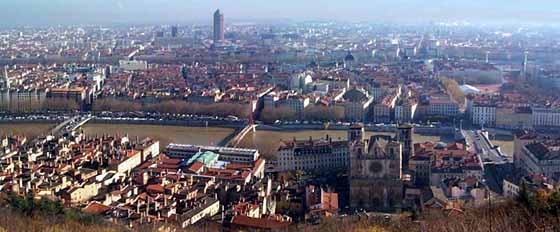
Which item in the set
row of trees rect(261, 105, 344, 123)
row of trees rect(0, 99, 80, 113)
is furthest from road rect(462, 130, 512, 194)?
row of trees rect(0, 99, 80, 113)

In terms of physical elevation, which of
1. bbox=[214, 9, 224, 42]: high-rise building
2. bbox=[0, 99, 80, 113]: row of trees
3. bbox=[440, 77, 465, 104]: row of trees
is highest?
bbox=[214, 9, 224, 42]: high-rise building

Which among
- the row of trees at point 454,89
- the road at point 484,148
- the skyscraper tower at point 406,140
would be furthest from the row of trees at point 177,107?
the skyscraper tower at point 406,140

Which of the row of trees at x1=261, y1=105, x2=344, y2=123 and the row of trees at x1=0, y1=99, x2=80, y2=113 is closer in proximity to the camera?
the row of trees at x1=261, y1=105, x2=344, y2=123

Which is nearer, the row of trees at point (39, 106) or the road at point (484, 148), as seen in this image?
the road at point (484, 148)

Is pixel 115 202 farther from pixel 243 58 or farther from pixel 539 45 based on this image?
pixel 539 45

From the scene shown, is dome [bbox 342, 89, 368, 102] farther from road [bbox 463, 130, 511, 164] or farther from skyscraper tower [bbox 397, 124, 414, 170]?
skyscraper tower [bbox 397, 124, 414, 170]

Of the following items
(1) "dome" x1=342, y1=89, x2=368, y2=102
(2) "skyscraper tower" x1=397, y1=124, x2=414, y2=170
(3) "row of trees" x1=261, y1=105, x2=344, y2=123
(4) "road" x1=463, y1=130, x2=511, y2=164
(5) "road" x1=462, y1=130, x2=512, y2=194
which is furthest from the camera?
(1) "dome" x1=342, y1=89, x2=368, y2=102

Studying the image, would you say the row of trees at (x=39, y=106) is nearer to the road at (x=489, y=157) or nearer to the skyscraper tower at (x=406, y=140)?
the road at (x=489, y=157)

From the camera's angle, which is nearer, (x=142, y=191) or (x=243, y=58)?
(x=142, y=191)

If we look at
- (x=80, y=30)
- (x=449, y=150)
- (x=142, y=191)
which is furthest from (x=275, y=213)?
(x=80, y=30)
